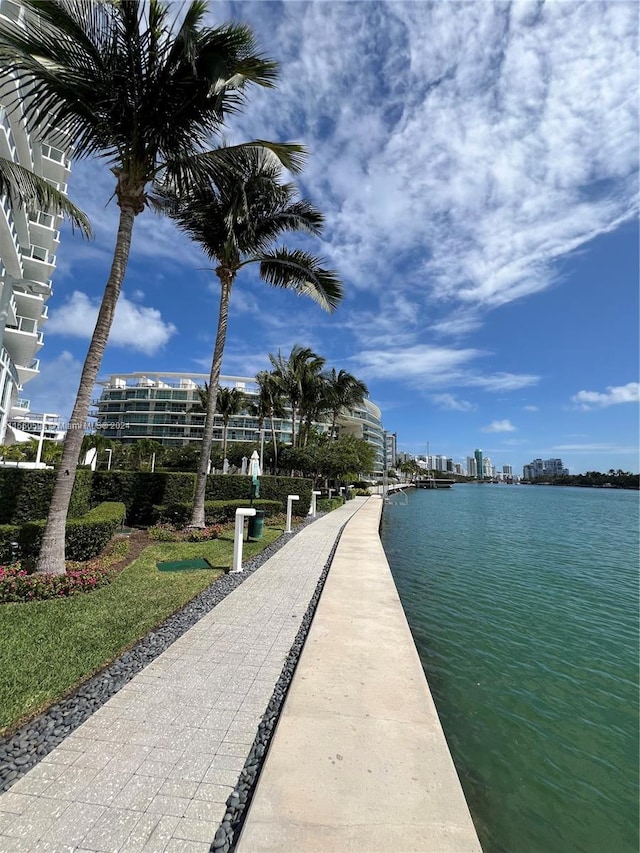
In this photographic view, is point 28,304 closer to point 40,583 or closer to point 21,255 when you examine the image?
point 21,255

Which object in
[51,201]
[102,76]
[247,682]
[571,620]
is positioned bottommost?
[571,620]

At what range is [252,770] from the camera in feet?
8.77

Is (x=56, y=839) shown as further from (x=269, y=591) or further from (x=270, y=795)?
(x=269, y=591)

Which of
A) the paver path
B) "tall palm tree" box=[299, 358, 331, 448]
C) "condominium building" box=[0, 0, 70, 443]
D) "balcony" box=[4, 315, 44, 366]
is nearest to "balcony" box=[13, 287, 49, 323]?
"condominium building" box=[0, 0, 70, 443]

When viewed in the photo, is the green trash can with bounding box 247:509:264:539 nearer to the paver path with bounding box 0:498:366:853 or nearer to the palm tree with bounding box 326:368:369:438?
the paver path with bounding box 0:498:366:853

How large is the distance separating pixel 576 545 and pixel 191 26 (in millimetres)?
19577

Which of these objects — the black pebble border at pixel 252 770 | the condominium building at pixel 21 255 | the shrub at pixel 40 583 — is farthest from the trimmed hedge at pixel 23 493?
the condominium building at pixel 21 255

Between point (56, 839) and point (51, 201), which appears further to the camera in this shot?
point (51, 201)

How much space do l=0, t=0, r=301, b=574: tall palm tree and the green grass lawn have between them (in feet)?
3.71

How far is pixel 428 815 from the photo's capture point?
2.31 metres

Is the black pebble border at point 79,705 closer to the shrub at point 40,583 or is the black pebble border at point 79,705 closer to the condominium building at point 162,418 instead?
the shrub at point 40,583

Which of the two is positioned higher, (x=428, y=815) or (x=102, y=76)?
(x=102, y=76)

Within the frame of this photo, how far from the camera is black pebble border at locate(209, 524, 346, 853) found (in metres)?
2.16

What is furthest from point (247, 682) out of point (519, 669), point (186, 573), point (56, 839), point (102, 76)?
point (102, 76)
